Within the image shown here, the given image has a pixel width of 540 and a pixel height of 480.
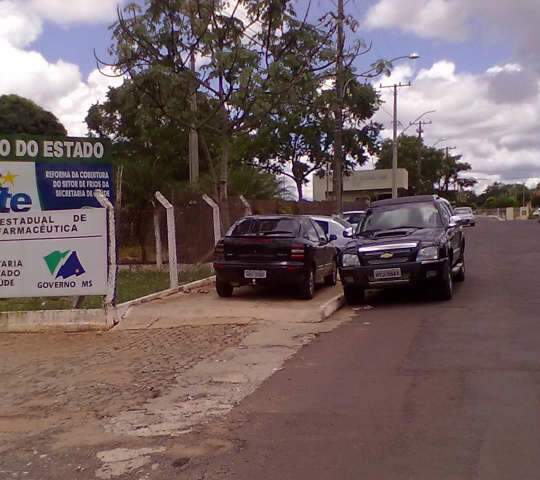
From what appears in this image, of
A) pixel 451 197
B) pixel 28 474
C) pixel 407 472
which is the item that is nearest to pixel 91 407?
pixel 28 474

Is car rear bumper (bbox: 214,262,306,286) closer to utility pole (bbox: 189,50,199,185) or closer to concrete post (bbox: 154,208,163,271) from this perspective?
utility pole (bbox: 189,50,199,185)

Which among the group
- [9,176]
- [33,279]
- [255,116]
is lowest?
[33,279]

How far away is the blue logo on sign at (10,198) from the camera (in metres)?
11.9

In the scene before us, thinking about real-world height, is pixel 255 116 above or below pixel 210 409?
above

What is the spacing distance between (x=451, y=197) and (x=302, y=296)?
95.7 meters

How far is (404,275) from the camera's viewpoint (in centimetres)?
1204

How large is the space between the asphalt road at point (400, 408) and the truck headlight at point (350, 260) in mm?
1544

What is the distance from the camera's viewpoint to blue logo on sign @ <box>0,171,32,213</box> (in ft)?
38.9

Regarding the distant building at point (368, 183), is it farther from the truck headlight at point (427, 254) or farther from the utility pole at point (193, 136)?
the truck headlight at point (427, 254)

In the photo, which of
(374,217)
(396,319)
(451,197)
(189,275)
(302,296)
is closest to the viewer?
(396,319)

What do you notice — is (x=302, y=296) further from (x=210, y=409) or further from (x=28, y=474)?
(x=28, y=474)

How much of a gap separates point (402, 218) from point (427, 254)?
5.88 ft

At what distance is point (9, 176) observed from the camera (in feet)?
39.3

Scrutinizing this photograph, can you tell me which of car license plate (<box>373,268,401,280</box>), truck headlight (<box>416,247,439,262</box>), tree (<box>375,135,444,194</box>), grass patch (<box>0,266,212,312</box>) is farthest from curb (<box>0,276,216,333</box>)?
tree (<box>375,135,444,194</box>)
